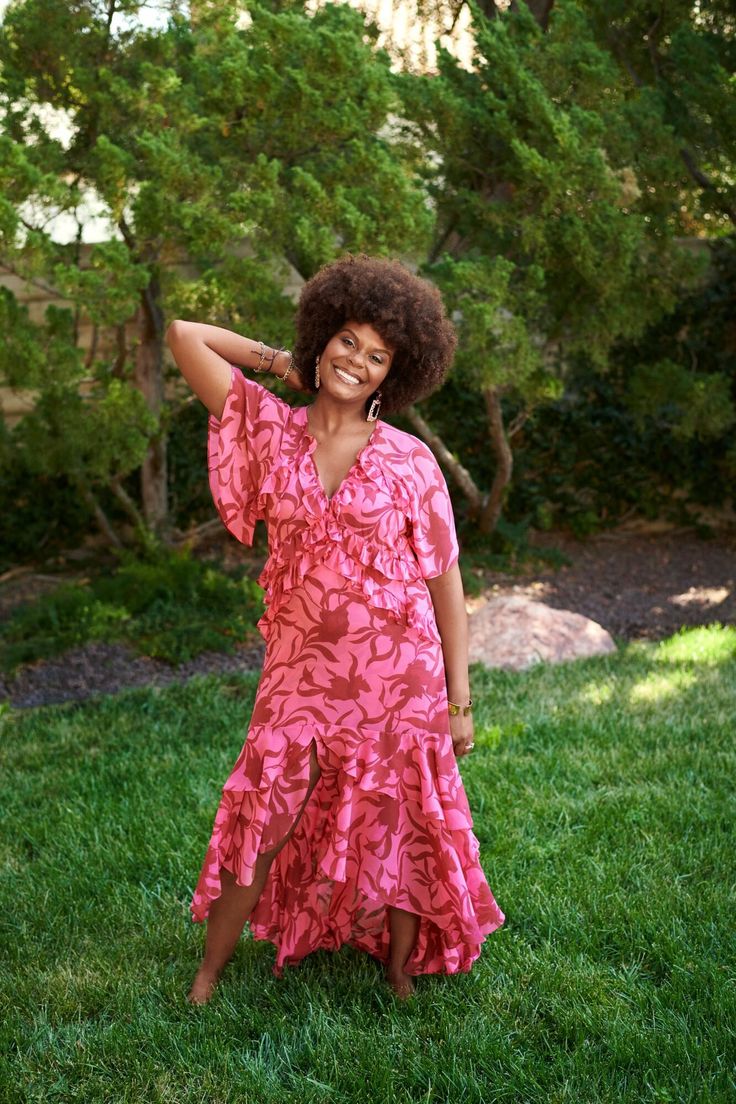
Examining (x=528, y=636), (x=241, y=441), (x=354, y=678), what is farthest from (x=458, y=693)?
(x=528, y=636)

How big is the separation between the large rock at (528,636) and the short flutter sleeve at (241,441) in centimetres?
315

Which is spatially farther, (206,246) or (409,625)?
(206,246)

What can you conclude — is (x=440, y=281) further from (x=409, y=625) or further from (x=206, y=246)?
(x=409, y=625)

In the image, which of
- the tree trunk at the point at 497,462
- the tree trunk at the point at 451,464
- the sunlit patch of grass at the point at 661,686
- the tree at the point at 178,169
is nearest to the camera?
the sunlit patch of grass at the point at 661,686

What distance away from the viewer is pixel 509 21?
6531mm

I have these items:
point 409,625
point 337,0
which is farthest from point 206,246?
point 409,625

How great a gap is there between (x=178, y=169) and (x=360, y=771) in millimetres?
3754

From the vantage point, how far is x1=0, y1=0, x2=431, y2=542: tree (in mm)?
5406

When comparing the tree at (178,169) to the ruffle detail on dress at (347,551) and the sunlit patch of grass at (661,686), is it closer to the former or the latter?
the sunlit patch of grass at (661,686)

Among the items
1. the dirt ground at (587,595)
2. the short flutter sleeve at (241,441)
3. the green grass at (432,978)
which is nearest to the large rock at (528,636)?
the dirt ground at (587,595)

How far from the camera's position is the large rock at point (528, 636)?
5.66 m

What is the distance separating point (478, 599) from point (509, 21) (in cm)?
338

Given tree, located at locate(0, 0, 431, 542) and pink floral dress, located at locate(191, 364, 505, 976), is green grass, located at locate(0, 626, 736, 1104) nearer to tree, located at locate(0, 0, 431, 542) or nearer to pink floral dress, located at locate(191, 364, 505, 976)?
pink floral dress, located at locate(191, 364, 505, 976)

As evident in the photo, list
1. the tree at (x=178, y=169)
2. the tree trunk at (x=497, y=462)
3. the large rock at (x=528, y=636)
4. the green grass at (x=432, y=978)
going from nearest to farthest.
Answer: the green grass at (x=432, y=978), the tree at (x=178, y=169), the large rock at (x=528, y=636), the tree trunk at (x=497, y=462)
